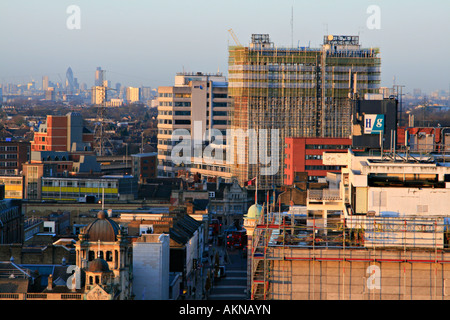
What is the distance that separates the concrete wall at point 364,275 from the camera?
2916 cm

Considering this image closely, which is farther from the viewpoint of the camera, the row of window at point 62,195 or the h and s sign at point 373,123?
the row of window at point 62,195

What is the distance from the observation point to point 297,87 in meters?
124

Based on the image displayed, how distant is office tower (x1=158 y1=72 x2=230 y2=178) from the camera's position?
152 m

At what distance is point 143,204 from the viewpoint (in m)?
87.2

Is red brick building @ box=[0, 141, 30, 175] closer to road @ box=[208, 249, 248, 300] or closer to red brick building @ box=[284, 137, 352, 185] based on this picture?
red brick building @ box=[284, 137, 352, 185]

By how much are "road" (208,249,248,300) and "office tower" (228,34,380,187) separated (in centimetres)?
4612

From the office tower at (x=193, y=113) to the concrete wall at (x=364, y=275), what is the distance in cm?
11838

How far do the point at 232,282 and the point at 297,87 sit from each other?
60164 mm

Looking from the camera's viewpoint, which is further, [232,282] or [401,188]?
[232,282]

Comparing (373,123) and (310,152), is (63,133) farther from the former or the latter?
(373,123)

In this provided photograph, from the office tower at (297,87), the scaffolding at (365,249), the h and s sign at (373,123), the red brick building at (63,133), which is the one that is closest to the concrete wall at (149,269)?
the h and s sign at (373,123)

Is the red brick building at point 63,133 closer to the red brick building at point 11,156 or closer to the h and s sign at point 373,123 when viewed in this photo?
the red brick building at point 11,156

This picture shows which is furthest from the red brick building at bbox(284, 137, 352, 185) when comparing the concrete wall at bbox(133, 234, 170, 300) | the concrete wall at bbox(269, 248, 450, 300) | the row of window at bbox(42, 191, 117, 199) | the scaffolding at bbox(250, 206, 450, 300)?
the concrete wall at bbox(269, 248, 450, 300)

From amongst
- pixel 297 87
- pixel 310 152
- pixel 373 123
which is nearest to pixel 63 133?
pixel 297 87
